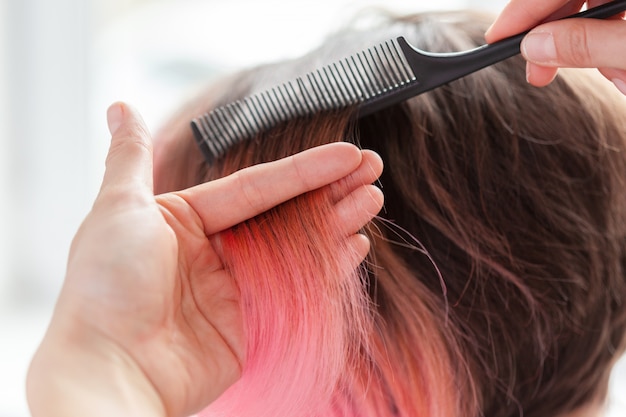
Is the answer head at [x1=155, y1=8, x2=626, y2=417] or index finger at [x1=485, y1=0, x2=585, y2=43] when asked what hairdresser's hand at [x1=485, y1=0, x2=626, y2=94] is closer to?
index finger at [x1=485, y1=0, x2=585, y2=43]

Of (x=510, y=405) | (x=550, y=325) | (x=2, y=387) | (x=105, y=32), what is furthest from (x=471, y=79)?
(x=2, y=387)

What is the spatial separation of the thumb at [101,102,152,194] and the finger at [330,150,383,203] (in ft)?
0.74

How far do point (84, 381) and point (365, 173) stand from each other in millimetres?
372

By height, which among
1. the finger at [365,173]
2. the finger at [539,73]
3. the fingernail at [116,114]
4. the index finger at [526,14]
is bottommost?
the finger at [365,173]

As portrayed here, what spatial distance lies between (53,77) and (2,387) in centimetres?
74

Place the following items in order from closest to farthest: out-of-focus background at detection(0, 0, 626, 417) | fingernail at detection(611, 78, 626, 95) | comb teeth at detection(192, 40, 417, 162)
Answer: fingernail at detection(611, 78, 626, 95) < comb teeth at detection(192, 40, 417, 162) < out-of-focus background at detection(0, 0, 626, 417)

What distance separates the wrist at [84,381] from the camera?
692 mm

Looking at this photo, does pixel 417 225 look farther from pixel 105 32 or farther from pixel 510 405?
pixel 105 32

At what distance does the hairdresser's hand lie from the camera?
74 centimetres

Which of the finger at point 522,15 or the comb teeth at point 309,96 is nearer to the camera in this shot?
the finger at point 522,15

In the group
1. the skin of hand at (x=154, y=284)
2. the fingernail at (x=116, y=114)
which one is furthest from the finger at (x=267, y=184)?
the fingernail at (x=116, y=114)

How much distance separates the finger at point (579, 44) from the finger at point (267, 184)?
0.23m

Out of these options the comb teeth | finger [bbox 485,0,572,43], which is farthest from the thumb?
finger [bbox 485,0,572,43]

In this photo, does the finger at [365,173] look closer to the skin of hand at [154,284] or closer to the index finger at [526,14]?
the skin of hand at [154,284]
